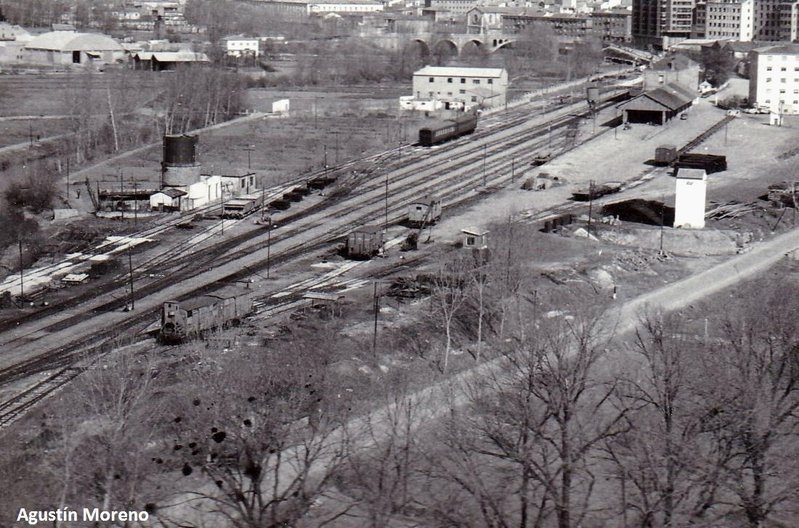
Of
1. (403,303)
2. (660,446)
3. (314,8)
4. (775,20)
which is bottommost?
(403,303)

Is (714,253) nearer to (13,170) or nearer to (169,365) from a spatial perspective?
(169,365)

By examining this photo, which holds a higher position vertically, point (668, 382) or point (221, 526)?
point (668, 382)

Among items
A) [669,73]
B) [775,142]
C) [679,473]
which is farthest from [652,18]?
[679,473]

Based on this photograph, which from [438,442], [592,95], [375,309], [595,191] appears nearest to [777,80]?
[592,95]

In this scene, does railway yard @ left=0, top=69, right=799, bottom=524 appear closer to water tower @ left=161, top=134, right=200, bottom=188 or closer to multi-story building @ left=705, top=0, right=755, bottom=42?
water tower @ left=161, top=134, right=200, bottom=188

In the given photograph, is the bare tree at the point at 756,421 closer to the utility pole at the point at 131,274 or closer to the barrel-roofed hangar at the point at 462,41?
the utility pole at the point at 131,274

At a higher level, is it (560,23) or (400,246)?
(560,23)

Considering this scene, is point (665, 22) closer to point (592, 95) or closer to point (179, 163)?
point (592, 95)
